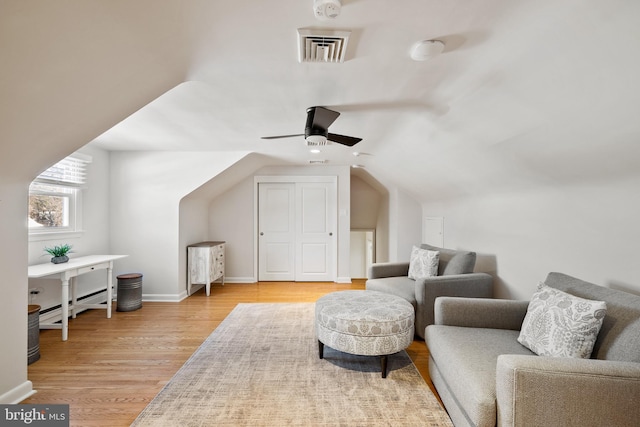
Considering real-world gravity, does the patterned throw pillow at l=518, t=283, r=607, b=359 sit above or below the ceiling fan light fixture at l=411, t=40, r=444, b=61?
below

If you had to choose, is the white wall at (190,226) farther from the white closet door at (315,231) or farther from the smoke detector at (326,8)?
the smoke detector at (326,8)

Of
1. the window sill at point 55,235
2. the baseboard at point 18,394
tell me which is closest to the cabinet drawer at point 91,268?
the window sill at point 55,235

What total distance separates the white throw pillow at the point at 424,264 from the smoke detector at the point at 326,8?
295 centimetres

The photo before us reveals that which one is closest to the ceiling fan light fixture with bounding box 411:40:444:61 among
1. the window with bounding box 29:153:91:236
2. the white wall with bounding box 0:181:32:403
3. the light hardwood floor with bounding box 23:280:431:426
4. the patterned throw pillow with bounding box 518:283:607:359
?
the patterned throw pillow with bounding box 518:283:607:359

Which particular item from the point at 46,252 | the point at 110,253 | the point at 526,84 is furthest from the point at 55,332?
the point at 526,84

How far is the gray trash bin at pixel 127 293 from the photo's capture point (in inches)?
159

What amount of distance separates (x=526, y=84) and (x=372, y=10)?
1.01m

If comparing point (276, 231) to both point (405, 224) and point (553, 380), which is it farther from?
point (553, 380)

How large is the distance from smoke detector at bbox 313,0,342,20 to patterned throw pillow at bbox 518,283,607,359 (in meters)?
1.88

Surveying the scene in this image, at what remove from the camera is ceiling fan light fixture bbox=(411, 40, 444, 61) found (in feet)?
5.18

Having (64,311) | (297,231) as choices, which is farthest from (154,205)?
(297,231)

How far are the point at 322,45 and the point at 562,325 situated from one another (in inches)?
76.5

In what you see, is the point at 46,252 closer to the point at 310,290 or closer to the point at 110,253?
the point at 110,253

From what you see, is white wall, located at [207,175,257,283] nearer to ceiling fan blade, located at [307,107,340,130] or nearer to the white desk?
the white desk
